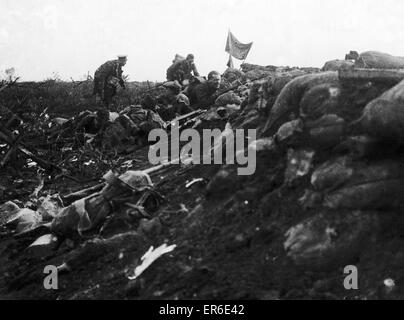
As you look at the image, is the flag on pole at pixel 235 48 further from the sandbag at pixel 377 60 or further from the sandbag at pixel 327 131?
the sandbag at pixel 327 131

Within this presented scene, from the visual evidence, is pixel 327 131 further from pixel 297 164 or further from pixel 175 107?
pixel 175 107

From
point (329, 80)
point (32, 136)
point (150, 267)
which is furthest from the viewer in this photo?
point (32, 136)

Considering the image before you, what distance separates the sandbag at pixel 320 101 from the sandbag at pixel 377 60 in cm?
110

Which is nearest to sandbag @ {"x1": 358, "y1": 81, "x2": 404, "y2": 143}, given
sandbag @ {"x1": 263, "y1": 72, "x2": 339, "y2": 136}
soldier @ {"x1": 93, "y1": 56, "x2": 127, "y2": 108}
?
sandbag @ {"x1": 263, "y1": 72, "x2": 339, "y2": 136}

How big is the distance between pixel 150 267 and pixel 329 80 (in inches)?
124

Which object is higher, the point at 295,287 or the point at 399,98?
the point at 399,98

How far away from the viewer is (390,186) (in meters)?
4.44

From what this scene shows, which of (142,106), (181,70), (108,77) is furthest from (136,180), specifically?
(181,70)

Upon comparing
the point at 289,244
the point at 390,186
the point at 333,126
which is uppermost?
the point at 333,126

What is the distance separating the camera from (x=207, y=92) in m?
10.4

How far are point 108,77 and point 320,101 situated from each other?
7511 millimetres
